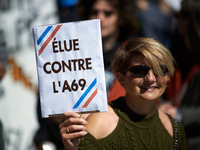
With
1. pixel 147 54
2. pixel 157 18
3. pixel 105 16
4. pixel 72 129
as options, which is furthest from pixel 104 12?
pixel 72 129

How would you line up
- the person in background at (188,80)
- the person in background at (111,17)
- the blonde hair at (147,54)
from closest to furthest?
1. the blonde hair at (147,54)
2. the person in background at (188,80)
3. the person in background at (111,17)

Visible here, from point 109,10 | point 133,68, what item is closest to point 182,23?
point 109,10

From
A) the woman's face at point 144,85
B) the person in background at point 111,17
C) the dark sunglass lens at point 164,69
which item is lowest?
the woman's face at point 144,85

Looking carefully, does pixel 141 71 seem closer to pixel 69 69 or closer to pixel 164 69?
pixel 164 69

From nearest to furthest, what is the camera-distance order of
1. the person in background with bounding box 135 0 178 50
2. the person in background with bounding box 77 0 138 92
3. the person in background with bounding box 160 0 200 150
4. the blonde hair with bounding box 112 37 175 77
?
the blonde hair with bounding box 112 37 175 77
the person in background with bounding box 160 0 200 150
the person in background with bounding box 77 0 138 92
the person in background with bounding box 135 0 178 50

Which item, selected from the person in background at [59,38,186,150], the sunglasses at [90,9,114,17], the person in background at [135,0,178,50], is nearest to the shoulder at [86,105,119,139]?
the person in background at [59,38,186,150]

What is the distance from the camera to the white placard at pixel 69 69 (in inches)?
83.3

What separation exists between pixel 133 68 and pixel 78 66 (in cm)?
37

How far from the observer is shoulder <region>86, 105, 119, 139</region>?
7.13ft

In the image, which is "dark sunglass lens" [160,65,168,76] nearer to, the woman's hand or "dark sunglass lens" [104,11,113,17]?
the woman's hand

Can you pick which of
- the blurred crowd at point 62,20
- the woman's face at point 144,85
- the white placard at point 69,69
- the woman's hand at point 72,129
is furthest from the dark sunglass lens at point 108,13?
the woman's hand at point 72,129

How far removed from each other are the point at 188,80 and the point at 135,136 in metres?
1.61

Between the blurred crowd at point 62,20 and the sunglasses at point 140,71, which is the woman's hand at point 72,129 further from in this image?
the blurred crowd at point 62,20

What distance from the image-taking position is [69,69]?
2.13m
